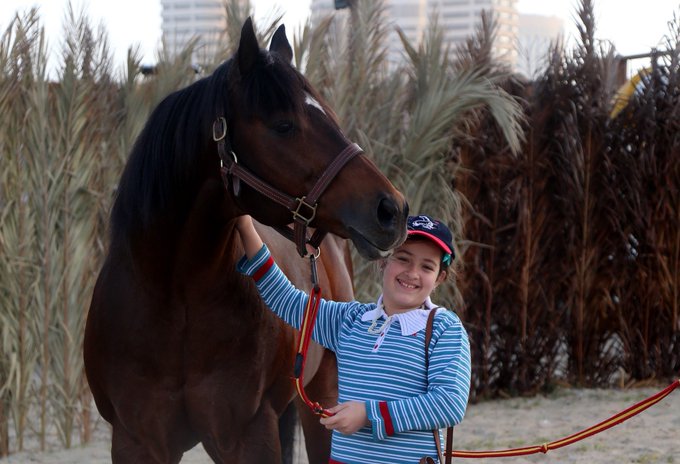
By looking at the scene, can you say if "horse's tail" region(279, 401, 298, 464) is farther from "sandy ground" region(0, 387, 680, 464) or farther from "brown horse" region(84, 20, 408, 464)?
"sandy ground" region(0, 387, 680, 464)

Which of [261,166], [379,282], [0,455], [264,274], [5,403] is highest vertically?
[261,166]

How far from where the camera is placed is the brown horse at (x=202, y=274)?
2.27 m

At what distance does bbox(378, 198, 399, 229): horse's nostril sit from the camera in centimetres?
207

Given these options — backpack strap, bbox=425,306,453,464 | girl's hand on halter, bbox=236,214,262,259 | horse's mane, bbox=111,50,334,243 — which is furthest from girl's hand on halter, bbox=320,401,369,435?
horse's mane, bbox=111,50,334,243

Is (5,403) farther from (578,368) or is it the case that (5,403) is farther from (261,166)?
(578,368)

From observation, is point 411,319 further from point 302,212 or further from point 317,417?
point 317,417

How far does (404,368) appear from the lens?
2.08m

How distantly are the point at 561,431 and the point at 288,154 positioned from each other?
421 centimetres

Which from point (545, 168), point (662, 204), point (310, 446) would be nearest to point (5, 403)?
point (310, 446)

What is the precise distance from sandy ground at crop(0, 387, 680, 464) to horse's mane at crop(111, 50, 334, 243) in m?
2.88

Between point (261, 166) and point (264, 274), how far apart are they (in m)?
0.34

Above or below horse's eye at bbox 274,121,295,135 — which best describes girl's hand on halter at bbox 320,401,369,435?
below

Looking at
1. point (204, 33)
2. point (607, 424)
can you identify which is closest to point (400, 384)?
point (607, 424)

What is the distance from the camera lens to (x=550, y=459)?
505 cm
